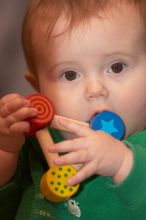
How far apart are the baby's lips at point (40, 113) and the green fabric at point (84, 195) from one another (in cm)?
11

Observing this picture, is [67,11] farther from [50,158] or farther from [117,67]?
[50,158]

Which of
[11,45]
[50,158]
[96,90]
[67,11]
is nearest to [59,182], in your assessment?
[50,158]

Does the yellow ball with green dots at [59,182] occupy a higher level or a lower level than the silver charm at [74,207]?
higher

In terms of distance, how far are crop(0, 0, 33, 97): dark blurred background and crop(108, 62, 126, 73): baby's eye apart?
298 millimetres

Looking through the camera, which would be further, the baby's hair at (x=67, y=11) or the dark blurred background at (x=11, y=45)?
the dark blurred background at (x=11, y=45)

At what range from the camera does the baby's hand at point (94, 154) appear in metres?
0.55

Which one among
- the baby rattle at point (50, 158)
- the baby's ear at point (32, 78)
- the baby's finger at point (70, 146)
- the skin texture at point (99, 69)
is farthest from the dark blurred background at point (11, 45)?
the baby's finger at point (70, 146)

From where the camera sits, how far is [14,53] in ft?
3.13

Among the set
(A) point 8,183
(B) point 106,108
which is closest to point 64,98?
(B) point 106,108

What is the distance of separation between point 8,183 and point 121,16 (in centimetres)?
34

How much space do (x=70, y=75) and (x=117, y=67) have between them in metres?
0.08

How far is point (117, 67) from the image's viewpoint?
2.32 ft

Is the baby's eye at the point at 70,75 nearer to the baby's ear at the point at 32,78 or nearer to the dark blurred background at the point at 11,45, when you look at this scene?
the baby's ear at the point at 32,78

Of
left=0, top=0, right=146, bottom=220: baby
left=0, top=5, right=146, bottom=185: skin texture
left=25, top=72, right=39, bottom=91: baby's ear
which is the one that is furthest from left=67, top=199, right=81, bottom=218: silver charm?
left=25, top=72, right=39, bottom=91: baby's ear
